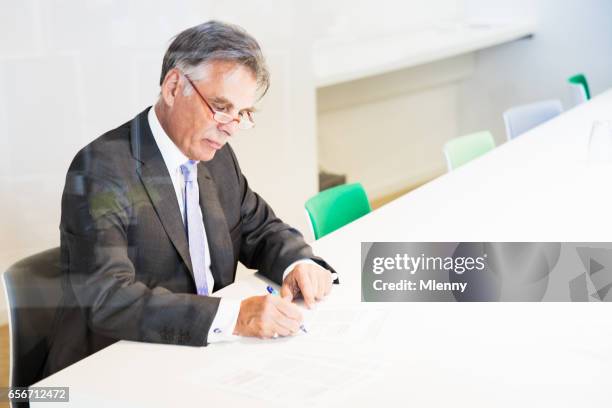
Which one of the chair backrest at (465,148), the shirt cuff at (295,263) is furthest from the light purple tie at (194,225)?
the chair backrest at (465,148)

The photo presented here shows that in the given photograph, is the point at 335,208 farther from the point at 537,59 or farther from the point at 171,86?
the point at 537,59

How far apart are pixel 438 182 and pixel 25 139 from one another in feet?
5.14

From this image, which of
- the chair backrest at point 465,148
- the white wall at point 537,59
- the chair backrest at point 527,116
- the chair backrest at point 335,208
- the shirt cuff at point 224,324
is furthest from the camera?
the white wall at point 537,59

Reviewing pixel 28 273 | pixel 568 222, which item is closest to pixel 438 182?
pixel 568 222

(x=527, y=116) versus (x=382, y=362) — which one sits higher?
(x=527, y=116)

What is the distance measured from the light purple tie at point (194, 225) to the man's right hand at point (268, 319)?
16.0 inches

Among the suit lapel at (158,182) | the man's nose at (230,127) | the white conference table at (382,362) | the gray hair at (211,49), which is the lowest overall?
the white conference table at (382,362)

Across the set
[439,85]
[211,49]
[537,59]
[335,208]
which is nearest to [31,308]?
[211,49]

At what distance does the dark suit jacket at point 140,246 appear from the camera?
5.73 ft

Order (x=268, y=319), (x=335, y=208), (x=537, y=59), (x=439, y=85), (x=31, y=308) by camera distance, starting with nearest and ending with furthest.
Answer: (x=268, y=319)
(x=31, y=308)
(x=335, y=208)
(x=439, y=85)
(x=537, y=59)

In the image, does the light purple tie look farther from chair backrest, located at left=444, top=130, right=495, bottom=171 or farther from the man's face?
chair backrest, located at left=444, top=130, right=495, bottom=171

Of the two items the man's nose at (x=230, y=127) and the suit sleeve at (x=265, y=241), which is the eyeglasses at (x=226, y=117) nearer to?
the man's nose at (x=230, y=127)

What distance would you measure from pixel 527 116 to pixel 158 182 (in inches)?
106

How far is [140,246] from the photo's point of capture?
194 centimetres
